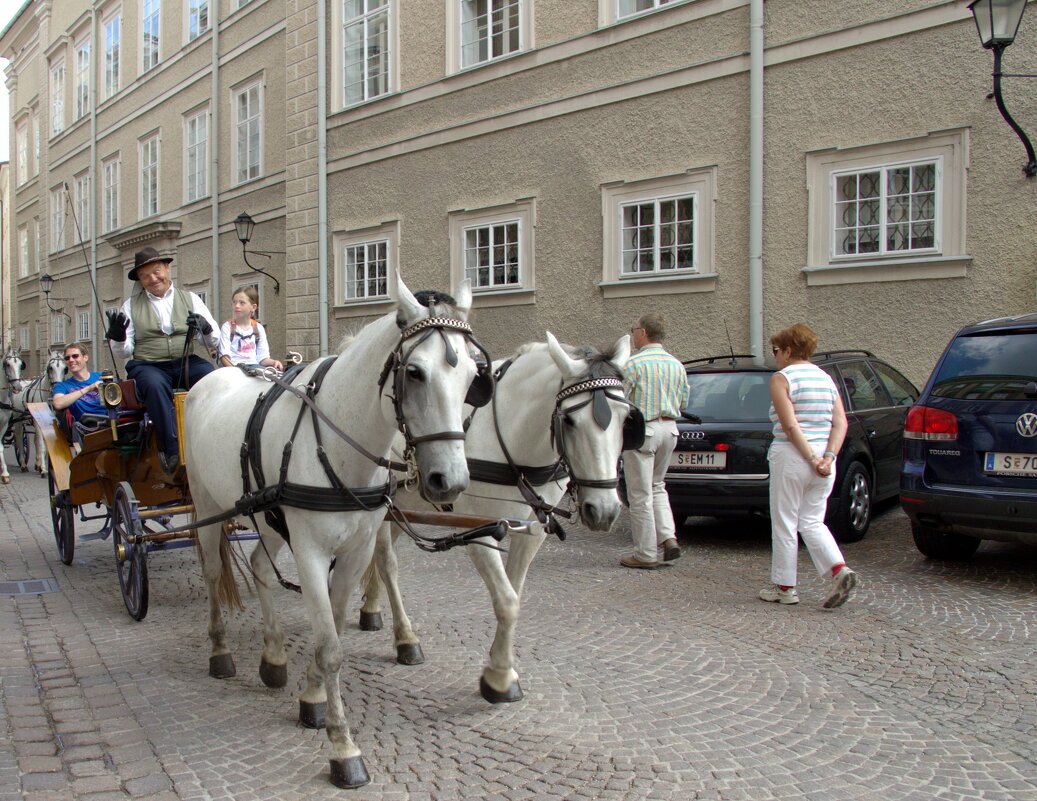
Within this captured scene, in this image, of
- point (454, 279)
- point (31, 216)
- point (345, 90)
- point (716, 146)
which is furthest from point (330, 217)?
point (31, 216)

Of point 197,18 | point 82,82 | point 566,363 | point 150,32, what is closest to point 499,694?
point 566,363

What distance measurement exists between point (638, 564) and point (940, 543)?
7.67 feet

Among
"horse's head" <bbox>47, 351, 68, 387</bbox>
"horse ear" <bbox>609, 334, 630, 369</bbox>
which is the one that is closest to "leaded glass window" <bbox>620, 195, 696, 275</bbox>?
"horse ear" <bbox>609, 334, 630, 369</bbox>

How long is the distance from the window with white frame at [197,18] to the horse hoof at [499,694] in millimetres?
21244

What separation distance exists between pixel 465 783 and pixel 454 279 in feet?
39.2

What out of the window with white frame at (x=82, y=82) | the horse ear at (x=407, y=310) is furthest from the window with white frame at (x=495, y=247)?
the window with white frame at (x=82, y=82)

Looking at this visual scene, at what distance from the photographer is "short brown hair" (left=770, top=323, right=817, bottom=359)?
5871mm

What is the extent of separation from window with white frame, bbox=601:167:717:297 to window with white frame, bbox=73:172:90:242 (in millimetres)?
23486

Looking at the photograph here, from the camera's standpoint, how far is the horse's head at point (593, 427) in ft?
13.3

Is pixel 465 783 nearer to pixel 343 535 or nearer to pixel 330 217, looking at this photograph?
pixel 343 535

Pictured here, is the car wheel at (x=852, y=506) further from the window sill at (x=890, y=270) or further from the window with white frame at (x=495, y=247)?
the window with white frame at (x=495, y=247)

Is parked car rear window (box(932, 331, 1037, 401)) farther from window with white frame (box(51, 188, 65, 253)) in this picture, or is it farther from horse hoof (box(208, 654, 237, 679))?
window with white frame (box(51, 188, 65, 253))

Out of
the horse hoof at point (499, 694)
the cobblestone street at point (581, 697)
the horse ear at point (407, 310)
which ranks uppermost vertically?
the horse ear at point (407, 310)

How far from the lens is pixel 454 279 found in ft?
48.2
